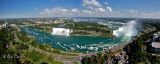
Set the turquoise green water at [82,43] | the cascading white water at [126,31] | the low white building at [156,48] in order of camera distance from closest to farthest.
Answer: the low white building at [156,48] < the turquoise green water at [82,43] < the cascading white water at [126,31]

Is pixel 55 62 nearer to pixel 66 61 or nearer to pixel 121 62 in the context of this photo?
pixel 66 61

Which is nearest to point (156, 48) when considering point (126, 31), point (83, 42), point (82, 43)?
point (82, 43)

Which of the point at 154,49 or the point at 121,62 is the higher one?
the point at 154,49

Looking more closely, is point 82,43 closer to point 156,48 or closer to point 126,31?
point 156,48

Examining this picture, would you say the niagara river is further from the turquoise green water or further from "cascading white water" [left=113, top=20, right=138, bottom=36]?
"cascading white water" [left=113, top=20, right=138, bottom=36]

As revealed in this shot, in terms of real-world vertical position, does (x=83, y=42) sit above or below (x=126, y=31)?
below

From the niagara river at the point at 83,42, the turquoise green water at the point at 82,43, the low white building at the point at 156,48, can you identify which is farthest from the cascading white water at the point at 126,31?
→ the low white building at the point at 156,48

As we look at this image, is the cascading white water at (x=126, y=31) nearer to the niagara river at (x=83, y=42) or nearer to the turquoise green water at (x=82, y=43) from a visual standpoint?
the niagara river at (x=83, y=42)

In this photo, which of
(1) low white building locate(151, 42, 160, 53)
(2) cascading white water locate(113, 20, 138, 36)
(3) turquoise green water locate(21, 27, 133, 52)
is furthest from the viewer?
(2) cascading white water locate(113, 20, 138, 36)

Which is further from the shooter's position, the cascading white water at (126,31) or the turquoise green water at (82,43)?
the cascading white water at (126,31)

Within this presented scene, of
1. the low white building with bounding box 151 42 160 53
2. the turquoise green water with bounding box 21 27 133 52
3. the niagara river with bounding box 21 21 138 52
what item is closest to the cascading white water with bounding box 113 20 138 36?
the niagara river with bounding box 21 21 138 52

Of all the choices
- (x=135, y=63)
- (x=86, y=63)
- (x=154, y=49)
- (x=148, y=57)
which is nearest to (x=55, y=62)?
(x=86, y=63)
